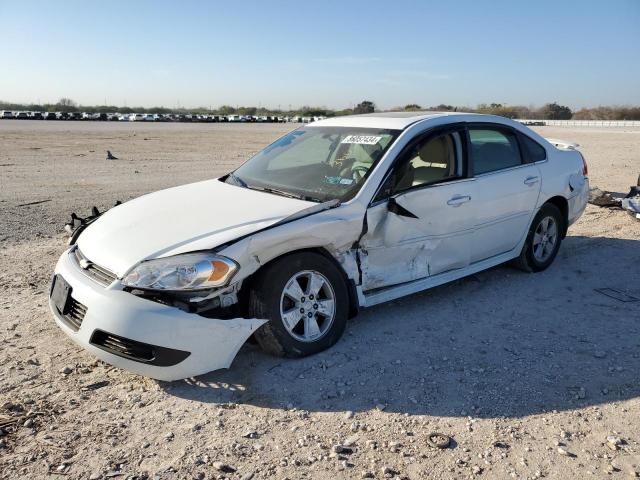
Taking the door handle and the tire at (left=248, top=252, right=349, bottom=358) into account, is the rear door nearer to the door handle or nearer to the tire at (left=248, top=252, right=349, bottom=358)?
the door handle

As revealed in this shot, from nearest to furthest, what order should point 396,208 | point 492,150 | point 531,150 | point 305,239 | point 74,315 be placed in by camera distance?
1. point 74,315
2. point 305,239
3. point 396,208
4. point 492,150
5. point 531,150

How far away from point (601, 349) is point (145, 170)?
43.5ft

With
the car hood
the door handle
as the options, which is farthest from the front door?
the car hood

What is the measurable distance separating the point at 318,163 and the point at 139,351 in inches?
91.1

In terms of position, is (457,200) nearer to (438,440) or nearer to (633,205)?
(438,440)

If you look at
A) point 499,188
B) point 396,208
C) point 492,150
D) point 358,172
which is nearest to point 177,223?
point 358,172

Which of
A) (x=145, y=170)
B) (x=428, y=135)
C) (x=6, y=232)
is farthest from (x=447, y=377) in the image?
(x=145, y=170)

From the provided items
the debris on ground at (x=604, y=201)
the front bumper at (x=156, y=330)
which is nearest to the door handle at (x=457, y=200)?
the front bumper at (x=156, y=330)

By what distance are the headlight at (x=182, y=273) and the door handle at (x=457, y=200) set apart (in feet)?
7.01

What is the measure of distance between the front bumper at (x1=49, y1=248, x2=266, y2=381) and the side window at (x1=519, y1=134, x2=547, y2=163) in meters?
3.59

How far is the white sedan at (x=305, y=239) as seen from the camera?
11.3 ft

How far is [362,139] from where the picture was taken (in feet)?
15.9

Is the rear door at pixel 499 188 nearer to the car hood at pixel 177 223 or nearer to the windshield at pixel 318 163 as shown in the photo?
the windshield at pixel 318 163

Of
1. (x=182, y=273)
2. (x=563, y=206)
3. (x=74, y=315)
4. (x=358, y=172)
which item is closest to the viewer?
(x=182, y=273)
